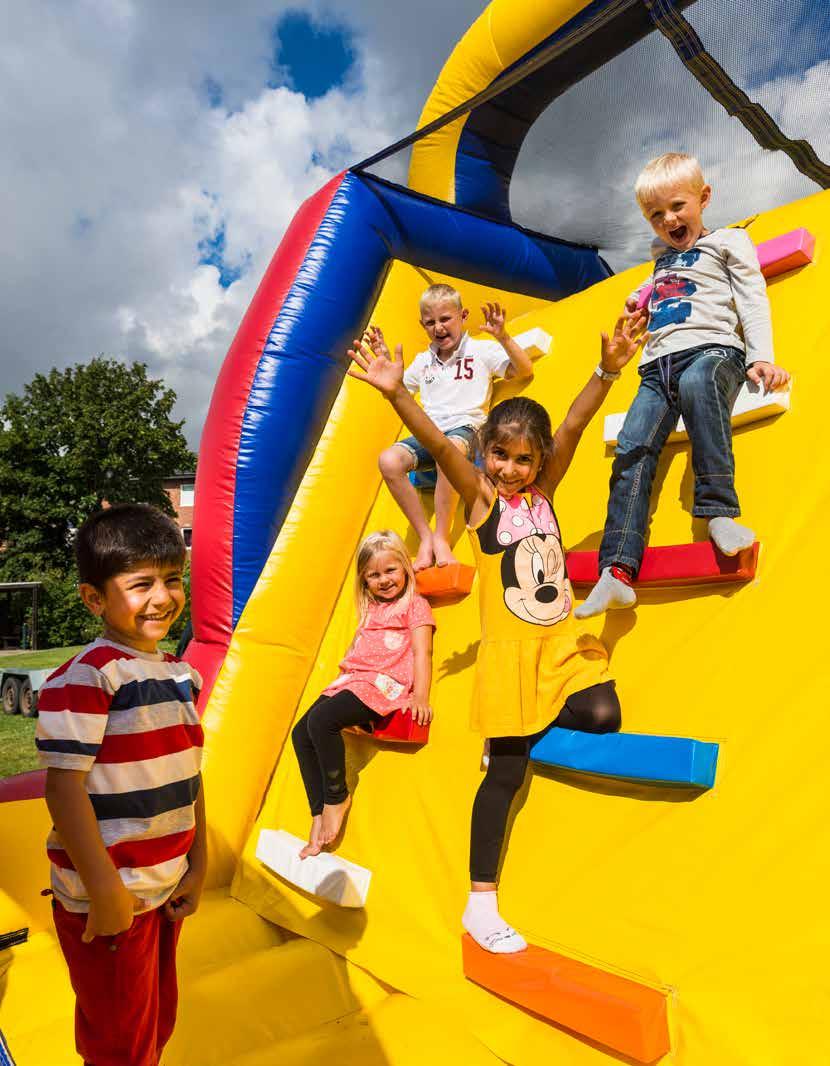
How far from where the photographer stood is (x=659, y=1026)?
131cm

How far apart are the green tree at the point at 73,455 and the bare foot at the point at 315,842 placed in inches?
852

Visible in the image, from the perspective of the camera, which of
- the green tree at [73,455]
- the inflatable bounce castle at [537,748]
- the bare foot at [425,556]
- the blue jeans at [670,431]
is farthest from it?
the green tree at [73,455]

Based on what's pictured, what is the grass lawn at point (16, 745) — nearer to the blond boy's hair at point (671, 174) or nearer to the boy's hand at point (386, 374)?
the boy's hand at point (386, 374)

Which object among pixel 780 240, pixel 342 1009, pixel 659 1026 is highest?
pixel 780 240

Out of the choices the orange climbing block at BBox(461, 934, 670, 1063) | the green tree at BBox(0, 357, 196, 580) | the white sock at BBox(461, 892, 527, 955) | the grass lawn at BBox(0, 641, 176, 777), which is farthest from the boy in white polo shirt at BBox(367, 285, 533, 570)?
the green tree at BBox(0, 357, 196, 580)

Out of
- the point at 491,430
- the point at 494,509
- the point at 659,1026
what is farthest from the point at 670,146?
the point at 659,1026

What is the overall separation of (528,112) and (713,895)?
3.32m

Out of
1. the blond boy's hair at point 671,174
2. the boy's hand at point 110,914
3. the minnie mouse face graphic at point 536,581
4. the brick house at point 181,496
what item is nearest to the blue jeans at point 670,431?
the minnie mouse face graphic at point 536,581

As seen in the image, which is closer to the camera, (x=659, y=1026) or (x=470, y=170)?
(x=659, y=1026)

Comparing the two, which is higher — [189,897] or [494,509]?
[494,509]

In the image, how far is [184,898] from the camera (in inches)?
52.7

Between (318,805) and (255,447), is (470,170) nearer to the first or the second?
(255,447)

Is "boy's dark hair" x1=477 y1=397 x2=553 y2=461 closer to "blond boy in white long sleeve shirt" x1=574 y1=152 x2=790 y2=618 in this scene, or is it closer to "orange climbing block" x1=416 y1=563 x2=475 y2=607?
"blond boy in white long sleeve shirt" x1=574 y1=152 x2=790 y2=618

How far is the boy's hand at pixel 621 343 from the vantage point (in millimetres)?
1894
